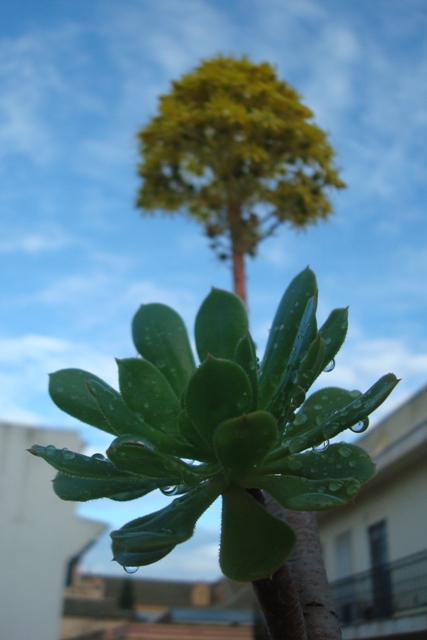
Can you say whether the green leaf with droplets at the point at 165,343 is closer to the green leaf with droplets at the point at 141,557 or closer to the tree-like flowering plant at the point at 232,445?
the tree-like flowering plant at the point at 232,445

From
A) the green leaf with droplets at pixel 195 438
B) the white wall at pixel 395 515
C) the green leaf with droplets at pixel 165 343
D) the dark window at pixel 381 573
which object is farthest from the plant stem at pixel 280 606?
the dark window at pixel 381 573

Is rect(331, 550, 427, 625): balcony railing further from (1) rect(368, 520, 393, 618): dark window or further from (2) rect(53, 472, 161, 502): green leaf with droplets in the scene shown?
(2) rect(53, 472, 161, 502): green leaf with droplets

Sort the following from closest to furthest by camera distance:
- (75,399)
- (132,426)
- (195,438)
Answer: (195,438) < (132,426) < (75,399)

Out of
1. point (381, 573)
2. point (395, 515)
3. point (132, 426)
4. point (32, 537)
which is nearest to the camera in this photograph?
point (132, 426)

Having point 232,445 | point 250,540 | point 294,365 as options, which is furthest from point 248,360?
point 250,540

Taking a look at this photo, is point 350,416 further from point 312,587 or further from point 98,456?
point 98,456

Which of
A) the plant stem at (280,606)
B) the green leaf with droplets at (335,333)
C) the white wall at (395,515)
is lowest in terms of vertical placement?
the plant stem at (280,606)
